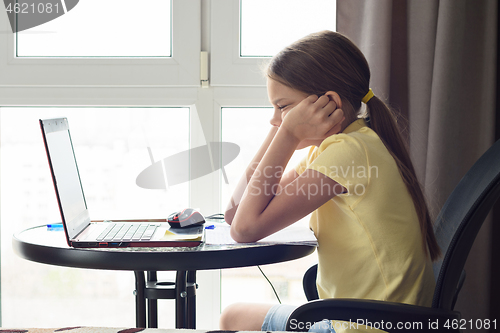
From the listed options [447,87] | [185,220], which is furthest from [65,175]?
[447,87]

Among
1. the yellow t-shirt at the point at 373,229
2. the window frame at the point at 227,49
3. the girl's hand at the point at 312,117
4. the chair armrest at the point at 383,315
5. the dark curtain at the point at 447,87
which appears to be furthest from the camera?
the window frame at the point at 227,49

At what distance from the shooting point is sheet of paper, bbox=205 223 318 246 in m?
0.94

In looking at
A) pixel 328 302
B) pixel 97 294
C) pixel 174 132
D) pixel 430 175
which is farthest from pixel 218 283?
pixel 328 302

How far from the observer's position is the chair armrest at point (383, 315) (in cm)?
71

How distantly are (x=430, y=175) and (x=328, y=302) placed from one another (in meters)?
0.87

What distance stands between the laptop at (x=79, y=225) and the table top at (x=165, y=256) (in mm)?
23

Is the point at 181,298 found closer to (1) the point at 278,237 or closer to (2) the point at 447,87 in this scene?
(1) the point at 278,237

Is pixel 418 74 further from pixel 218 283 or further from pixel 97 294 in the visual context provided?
pixel 97 294

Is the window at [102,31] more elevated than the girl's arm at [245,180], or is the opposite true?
the window at [102,31]

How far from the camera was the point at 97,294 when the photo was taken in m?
1.77

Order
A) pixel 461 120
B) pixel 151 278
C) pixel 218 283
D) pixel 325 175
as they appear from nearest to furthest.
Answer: pixel 325 175, pixel 151 278, pixel 461 120, pixel 218 283

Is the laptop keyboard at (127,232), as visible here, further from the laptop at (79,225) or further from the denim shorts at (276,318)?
the denim shorts at (276,318)

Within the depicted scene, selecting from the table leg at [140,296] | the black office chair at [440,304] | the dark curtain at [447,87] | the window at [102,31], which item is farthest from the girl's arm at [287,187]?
the window at [102,31]

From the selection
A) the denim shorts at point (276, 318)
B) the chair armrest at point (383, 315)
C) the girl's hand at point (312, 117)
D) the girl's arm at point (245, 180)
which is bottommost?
the denim shorts at point (276, 318)
